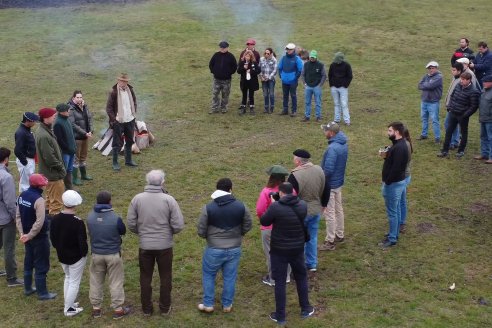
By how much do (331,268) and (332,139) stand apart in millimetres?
2022

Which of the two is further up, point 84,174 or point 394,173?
point 394,173

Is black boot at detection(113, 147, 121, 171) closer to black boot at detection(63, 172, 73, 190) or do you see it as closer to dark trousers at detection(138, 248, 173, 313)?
black boot at detection(63, 172, 73, 190)

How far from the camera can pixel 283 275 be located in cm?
779

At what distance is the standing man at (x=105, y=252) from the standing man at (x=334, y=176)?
311cm

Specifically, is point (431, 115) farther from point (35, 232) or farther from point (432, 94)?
point (35, 232)

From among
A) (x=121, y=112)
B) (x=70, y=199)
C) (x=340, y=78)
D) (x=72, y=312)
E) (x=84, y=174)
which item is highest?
(x=340, y=78)

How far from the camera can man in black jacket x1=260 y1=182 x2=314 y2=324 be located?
7.62 meters

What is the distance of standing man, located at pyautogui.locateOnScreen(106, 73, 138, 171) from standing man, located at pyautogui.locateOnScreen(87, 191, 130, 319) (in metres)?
5.34

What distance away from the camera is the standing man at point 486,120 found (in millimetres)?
12922

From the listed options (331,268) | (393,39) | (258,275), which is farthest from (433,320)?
(393,39)

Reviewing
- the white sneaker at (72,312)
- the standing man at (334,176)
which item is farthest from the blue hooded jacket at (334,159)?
the white sneaker at (72,312)

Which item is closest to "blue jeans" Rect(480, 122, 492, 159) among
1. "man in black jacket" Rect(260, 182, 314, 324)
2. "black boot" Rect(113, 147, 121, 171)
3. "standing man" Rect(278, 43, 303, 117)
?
"standing man" Rect(278, 43, 303, 117)

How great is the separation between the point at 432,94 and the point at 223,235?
8457 millimetres

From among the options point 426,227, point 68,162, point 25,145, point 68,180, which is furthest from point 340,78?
point 25,145
